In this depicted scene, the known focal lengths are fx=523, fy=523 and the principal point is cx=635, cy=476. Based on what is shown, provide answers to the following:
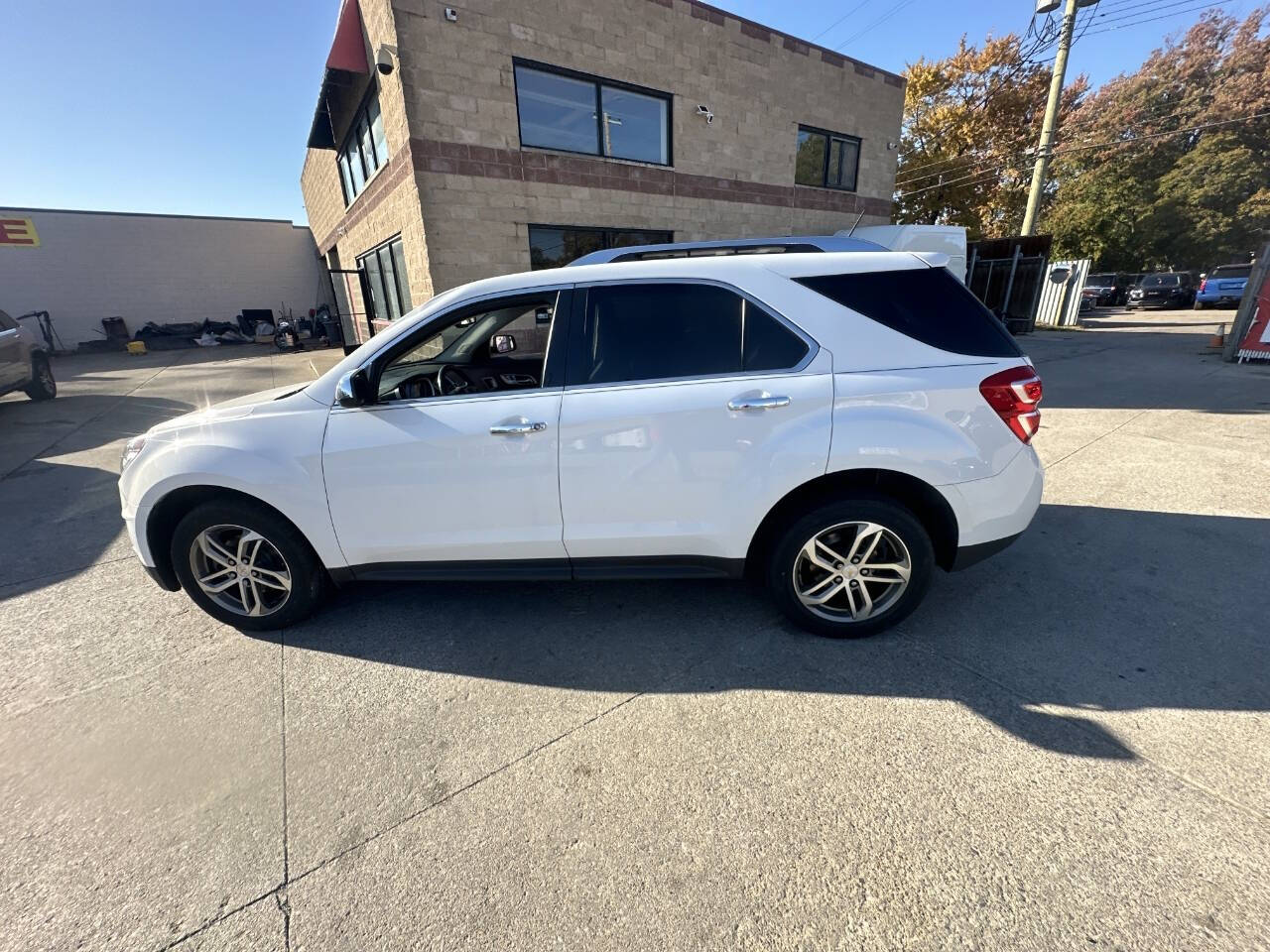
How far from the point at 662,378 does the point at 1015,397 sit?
1.62 m

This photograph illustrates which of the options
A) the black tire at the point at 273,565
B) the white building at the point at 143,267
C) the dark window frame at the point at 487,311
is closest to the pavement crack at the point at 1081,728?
the dark window frame at the point at 487,311

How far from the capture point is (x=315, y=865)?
5.57 feet

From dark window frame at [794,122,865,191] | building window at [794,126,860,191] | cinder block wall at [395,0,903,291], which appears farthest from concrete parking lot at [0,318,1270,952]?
building window at [794,126,860,191]

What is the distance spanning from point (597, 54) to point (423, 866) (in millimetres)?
11677

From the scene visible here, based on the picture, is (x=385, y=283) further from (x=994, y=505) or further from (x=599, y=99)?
(x=994, y=505)

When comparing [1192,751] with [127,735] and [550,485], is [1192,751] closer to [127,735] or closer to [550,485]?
[550,485]

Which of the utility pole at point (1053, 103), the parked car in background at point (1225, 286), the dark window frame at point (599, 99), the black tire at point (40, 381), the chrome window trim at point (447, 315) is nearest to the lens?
the chrome window trim at point (447, 315)

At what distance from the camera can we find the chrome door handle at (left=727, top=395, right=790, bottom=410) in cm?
236

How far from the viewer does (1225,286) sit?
24.3m

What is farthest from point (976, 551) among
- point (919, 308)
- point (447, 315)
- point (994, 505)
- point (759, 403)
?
point (447, 315)

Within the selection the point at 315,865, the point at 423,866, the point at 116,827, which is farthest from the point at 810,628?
the point at 116,827

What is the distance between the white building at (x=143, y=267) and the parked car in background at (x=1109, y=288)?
128 feet

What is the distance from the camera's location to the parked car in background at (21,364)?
828cm

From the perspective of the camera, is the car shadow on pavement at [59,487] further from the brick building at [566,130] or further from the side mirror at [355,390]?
the brick building at [566,130]
